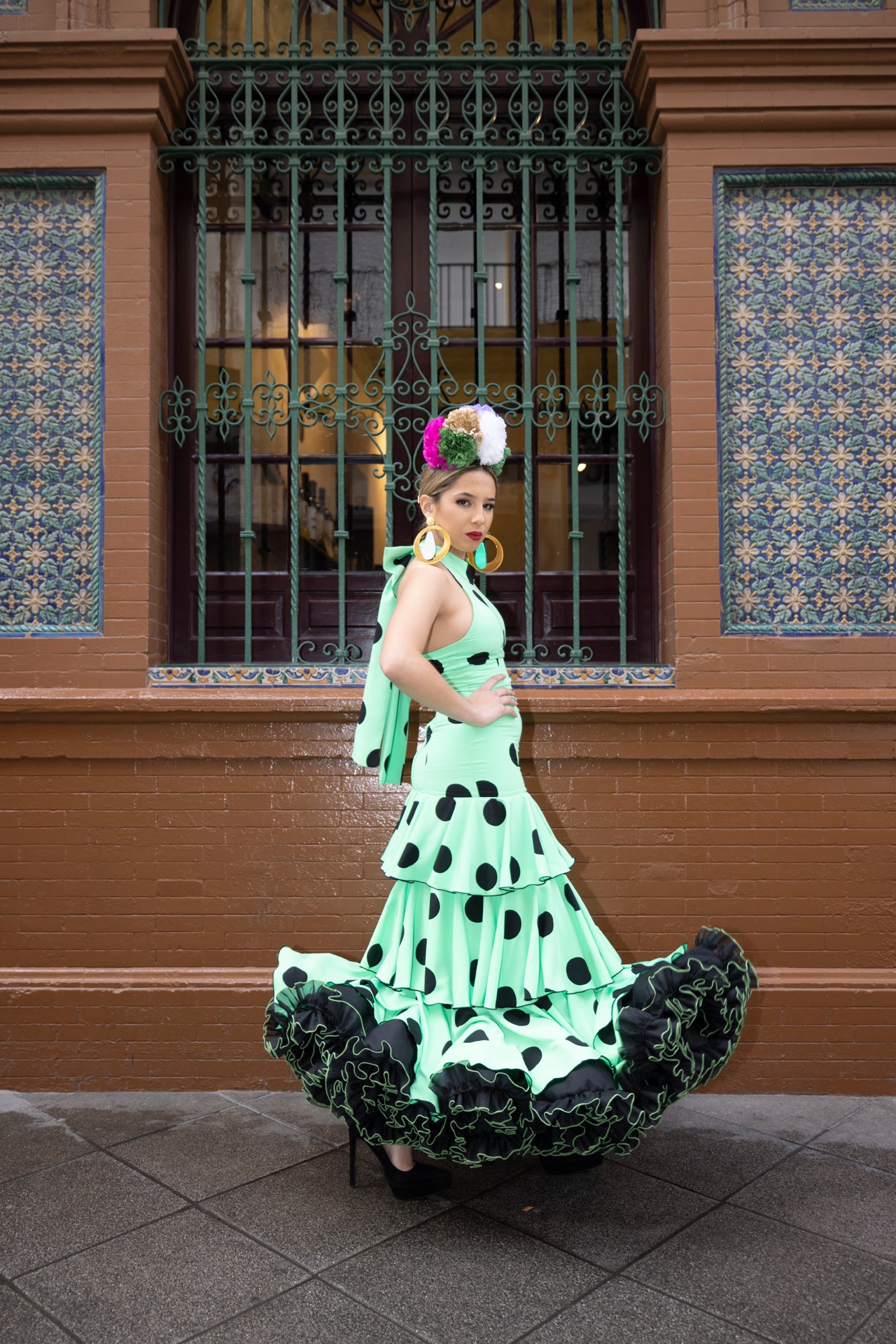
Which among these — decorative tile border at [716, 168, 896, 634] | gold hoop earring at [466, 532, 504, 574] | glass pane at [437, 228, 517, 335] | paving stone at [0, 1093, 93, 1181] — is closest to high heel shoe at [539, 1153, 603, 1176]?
paving stone at [0, 1093, 93, 1181]

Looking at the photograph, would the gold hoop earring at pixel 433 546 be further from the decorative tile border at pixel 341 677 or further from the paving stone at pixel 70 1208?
the paving stone at pixel 70 1208

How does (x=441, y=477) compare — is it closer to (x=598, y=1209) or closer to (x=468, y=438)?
(x=468, y=438)

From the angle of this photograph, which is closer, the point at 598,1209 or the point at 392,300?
the point at 598,1209

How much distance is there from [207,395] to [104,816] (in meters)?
2.08

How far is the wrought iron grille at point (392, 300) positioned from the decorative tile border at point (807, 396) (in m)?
0.46

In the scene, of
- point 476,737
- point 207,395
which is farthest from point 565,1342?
point 207,395

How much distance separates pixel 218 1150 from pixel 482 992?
1330mm

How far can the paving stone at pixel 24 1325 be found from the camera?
2.42m

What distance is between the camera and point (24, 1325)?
97.6 inches

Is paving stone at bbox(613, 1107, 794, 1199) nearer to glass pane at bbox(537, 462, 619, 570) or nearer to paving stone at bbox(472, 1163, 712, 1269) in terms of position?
paving stone at bbox(472, 1163, 712, 1269)

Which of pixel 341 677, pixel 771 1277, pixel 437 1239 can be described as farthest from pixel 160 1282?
pixel 341 677

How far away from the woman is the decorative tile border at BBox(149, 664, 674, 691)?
3.41 ft

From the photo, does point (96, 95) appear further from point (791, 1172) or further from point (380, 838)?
point (791, 1172)

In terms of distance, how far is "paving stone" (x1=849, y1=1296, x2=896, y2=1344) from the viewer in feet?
Answer: 7.93
